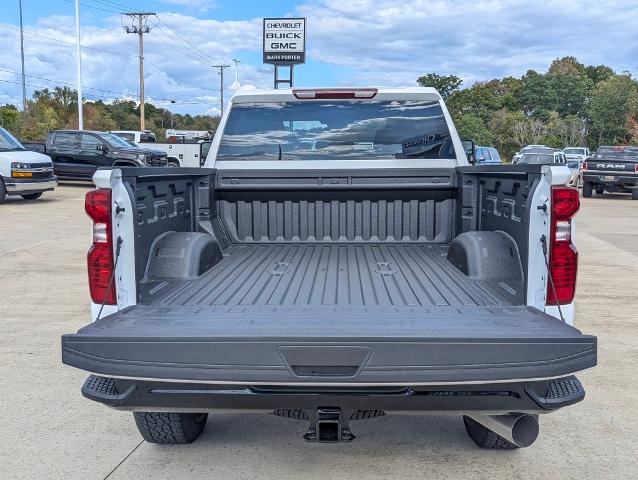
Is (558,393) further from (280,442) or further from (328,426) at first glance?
(280,442)

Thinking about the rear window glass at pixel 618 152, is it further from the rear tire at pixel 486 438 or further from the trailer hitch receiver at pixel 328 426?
the trailer hitch receiver at pixel 328 426

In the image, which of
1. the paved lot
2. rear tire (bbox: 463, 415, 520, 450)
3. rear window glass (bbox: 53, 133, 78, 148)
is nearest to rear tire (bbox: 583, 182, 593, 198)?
rear window glass (bbox: 53, 133, 78, 148)

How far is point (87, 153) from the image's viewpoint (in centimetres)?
2164

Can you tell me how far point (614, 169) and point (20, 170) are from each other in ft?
58.3

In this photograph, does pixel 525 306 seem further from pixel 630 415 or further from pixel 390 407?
pixel 630 415

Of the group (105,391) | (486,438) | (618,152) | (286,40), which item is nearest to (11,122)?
(286,40)

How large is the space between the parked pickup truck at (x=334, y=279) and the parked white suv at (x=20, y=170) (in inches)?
518

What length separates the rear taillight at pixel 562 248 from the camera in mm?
3330

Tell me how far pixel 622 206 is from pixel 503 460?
18.9 metres

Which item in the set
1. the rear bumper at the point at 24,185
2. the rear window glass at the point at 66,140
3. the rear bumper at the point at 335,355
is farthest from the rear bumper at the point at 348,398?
the rear window glass at the point at 66,140

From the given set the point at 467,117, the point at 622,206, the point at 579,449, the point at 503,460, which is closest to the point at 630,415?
the point at 579,449

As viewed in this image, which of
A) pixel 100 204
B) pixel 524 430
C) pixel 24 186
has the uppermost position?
pixel 100 204

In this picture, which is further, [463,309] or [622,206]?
[622,206]

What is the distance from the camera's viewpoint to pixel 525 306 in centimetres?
341
